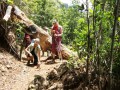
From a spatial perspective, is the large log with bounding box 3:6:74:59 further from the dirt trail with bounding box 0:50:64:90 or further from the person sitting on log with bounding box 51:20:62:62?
the dirt trail with bounding box 0:50:64:90

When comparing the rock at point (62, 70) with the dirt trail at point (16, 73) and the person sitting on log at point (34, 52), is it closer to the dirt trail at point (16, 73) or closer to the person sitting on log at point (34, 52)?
the dirt trail at point (16, 73)

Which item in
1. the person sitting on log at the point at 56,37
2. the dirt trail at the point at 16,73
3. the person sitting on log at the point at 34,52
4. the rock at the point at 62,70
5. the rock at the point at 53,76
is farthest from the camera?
the person sitting on log at the point at 56,37

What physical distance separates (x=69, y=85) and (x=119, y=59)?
61.6 inches

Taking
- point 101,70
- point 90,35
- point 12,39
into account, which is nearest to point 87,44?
point 90,35

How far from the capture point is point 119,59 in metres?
5.98

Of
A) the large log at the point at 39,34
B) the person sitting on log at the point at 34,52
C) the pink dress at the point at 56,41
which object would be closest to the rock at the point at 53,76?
the person sitting on log at the point at 34,52

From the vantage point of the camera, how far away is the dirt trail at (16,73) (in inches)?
327

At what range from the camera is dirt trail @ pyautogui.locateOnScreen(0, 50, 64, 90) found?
8.30m

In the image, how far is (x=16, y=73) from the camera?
31.2 feet

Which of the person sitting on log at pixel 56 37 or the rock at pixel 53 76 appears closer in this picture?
the rock at pixel 53 76

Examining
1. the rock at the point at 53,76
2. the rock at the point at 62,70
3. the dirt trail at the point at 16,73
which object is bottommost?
the dirt trail at the point at 16,73

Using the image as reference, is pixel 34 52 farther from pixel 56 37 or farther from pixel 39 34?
pixel 39 34

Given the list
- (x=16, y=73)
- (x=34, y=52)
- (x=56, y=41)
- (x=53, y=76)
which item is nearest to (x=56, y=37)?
(x=56, y=41)

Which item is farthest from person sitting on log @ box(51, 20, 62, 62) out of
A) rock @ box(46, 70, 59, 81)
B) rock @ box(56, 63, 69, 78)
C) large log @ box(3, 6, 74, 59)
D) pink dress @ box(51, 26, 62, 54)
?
rock @ box(56, 63, 69, 78)
